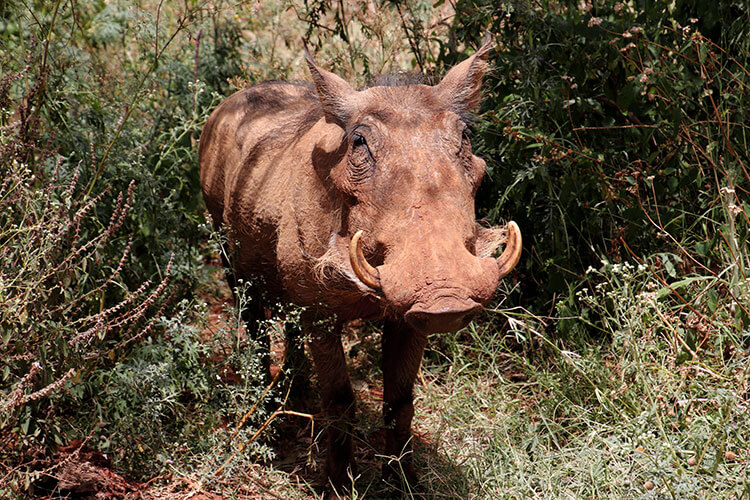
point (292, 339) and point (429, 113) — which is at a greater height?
point (429, 113)

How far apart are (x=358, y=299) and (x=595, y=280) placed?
67.0 inches

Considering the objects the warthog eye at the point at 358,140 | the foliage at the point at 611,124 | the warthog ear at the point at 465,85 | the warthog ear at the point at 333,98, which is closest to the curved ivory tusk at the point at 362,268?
the warthog eye at the point at 358,140

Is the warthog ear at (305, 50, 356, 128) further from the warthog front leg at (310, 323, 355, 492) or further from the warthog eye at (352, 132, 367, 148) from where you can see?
the warthog front leg at (310, 323, 355, 492)

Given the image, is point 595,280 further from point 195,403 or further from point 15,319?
point 15,319

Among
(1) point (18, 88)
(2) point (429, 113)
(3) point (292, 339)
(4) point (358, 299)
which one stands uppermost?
(1) point (18, 88)

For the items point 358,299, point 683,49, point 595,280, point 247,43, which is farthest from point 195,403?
point 247,43

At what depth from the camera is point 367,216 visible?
127 inches

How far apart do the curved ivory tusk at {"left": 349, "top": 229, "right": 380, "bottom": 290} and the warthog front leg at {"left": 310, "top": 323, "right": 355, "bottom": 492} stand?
87 centimetres

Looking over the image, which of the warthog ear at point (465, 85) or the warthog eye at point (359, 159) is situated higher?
the warthog ear at point (465, 85)

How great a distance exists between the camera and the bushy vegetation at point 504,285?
11.4ft

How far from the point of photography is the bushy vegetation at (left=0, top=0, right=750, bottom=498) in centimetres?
348

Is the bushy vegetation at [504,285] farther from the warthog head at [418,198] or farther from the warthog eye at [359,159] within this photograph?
the warthog eye at [359,159]

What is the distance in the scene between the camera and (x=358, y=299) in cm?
358

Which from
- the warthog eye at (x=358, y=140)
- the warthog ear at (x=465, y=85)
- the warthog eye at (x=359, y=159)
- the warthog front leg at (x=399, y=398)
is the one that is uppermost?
the warthog ear at (x=465, y=85)
